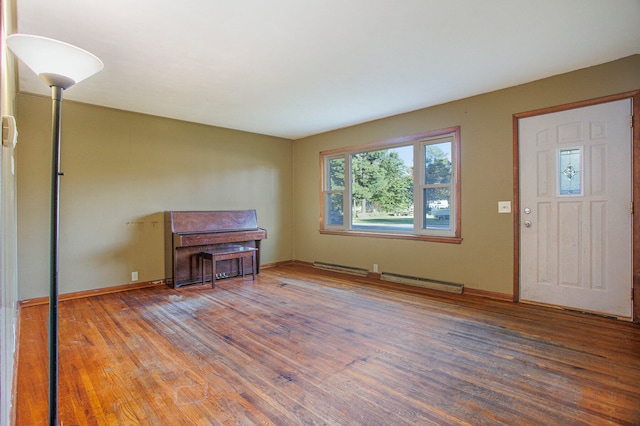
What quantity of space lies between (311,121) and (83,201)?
324 centimetres

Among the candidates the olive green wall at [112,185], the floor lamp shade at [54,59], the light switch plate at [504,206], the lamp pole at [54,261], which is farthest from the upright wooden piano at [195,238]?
the light switch plate at [504,206]

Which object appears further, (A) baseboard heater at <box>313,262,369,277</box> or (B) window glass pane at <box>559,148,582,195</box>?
(A) baseboard heater at <box>313,262,369,277</box>

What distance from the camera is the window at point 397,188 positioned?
430cm

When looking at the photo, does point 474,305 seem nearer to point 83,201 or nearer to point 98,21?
point 98,21

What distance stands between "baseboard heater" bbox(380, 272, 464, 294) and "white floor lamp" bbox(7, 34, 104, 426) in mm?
3848

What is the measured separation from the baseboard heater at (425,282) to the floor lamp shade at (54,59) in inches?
159

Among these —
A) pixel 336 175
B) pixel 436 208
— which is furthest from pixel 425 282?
pixel 336 175

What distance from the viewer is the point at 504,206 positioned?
12.3 feet

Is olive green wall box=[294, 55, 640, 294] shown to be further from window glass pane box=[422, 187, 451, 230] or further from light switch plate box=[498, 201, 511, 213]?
window glass pane box=[422, 187, 451, 230]

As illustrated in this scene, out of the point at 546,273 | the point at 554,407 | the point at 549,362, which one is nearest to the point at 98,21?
the point at 554,407

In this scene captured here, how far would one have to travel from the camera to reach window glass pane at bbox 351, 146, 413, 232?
4.78m

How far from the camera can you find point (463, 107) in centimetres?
406

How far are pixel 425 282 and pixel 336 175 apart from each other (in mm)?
2417

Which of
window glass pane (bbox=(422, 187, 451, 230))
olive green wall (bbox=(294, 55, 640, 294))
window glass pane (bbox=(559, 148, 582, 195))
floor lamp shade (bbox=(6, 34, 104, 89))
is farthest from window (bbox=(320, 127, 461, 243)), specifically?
floor lamp shade (bbox=(6, 34, 104, 89))
